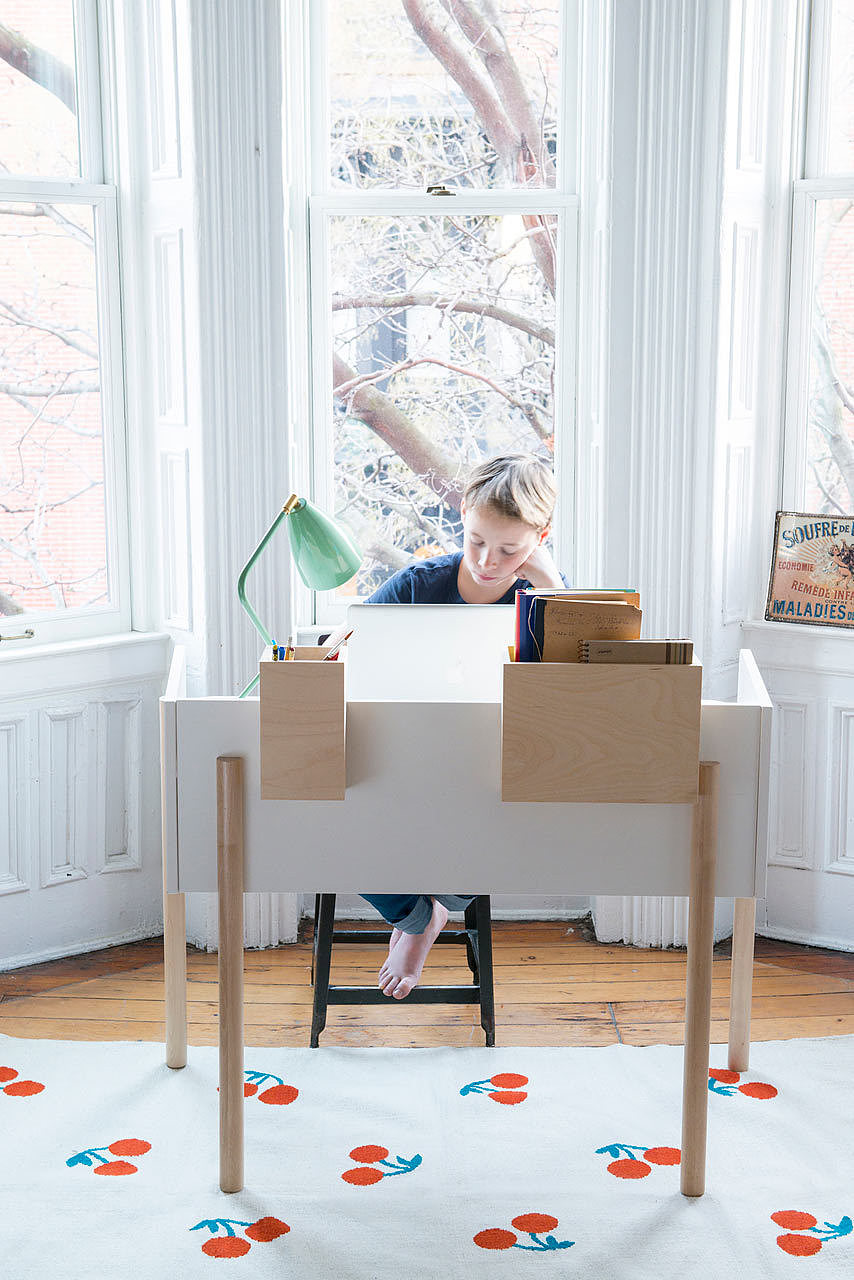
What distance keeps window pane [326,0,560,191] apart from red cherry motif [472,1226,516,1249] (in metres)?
2.34

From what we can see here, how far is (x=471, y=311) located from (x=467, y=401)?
0.73 ft

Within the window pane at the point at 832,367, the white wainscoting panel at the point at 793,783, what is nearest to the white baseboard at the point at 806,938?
the white wainscoting panel at the point at 793,783

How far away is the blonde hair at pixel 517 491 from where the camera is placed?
2.38 metres

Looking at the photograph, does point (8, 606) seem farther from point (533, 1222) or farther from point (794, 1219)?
point (794, 1219)

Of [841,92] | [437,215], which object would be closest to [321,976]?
[437,215]

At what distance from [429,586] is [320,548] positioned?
55 cm

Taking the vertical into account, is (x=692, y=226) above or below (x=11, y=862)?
above

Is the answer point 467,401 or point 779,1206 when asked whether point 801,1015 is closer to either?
point 779,1206

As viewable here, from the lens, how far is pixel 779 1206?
81.2 inches

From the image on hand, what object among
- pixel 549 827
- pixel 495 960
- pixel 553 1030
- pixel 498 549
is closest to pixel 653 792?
pixel 549 827

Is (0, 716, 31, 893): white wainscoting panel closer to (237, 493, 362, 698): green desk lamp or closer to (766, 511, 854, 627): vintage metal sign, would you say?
(237, 493, 362, 698): green desk lamp

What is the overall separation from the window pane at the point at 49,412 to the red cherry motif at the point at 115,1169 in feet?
4.53

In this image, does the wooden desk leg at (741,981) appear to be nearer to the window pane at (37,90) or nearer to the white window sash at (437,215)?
the white window sash at (437,215)

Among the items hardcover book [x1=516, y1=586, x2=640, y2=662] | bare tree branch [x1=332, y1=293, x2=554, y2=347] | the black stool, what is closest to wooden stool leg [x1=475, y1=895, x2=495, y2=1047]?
the black stool
